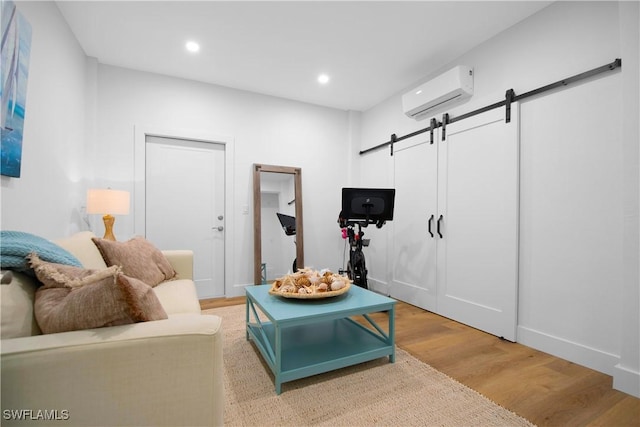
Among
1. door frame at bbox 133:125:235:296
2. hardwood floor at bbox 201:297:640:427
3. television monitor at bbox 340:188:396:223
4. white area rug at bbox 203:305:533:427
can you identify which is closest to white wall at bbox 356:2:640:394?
hardwood floor at bbox 201:297:640:427

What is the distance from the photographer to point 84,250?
1812mm

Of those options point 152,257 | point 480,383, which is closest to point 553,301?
point 480,383

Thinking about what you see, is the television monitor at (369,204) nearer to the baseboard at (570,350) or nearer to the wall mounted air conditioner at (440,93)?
the wall mounted air conditioner at (440,93)

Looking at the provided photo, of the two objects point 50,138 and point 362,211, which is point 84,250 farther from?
point 362,211

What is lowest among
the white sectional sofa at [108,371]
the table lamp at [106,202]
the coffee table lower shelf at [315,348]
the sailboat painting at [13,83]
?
Answer: the coffee table lower shelf at [315,348]

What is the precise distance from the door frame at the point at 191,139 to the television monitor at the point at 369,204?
1.48 meters

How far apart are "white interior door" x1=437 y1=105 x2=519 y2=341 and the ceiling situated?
0.76 m

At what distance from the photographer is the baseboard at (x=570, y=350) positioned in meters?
1.88

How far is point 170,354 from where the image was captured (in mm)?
882

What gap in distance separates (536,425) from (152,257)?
2610 mm

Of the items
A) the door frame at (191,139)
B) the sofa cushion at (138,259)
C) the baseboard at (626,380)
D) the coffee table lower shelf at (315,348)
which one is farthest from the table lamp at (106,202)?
the baseboard at (626,380)

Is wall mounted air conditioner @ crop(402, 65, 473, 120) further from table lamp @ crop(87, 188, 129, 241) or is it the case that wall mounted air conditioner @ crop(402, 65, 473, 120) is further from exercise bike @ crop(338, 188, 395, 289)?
table lamp @ crop(87, 188, 129, 241)

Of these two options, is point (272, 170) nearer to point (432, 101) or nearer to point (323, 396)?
point (432, 101)

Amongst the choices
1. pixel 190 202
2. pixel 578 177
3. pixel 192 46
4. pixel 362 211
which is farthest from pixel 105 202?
pixel 578 177
